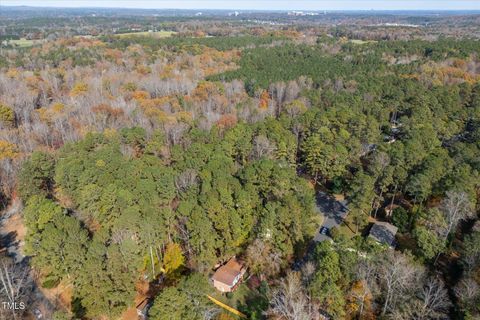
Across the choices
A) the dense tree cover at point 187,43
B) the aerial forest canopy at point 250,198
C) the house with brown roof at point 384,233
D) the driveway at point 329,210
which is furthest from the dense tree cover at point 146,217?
the dense tree cover at point 187,43

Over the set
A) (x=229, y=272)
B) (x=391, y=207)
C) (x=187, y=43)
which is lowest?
(x=229, y=272)

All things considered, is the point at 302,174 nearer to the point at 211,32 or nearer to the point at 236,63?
the point at 236,63

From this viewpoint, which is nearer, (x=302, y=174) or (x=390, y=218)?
(x=390, y=218)

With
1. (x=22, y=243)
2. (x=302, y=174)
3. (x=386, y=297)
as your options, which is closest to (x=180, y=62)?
(x=302, y=174)

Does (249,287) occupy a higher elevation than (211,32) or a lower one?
lower

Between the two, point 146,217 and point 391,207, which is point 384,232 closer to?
point 391,207

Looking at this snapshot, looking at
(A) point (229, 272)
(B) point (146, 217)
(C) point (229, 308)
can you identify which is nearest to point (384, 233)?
(A) point (229, 272)
